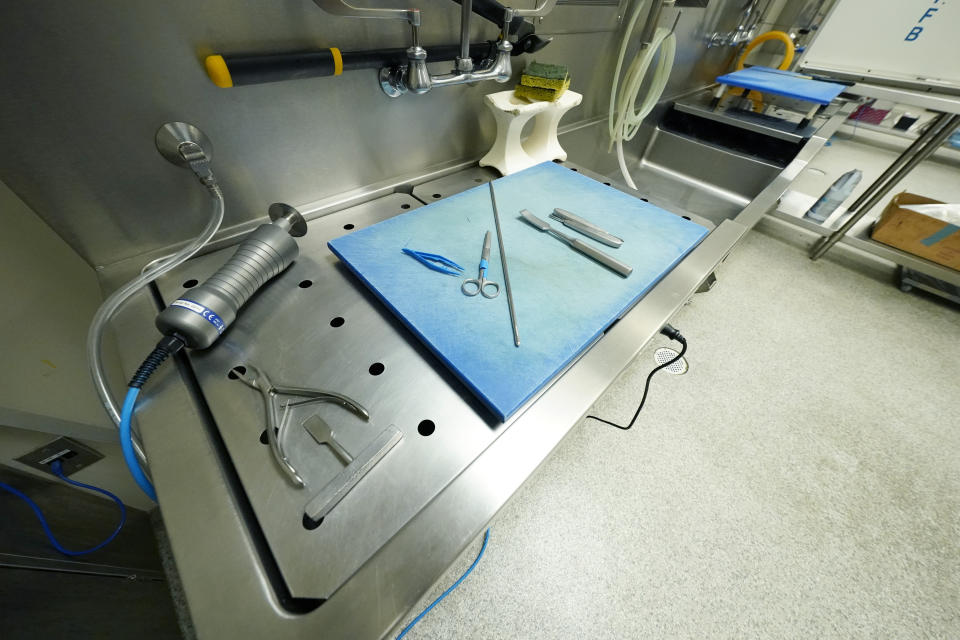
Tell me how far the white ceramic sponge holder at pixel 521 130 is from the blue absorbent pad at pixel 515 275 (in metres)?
0.13

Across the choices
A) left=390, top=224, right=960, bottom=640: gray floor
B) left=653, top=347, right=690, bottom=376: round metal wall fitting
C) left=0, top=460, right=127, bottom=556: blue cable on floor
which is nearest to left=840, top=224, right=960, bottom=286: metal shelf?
left=390, top=224, right=960, bottom=640: gray floor

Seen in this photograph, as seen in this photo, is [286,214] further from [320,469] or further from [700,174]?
[700,174]

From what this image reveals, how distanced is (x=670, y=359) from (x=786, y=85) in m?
1.12

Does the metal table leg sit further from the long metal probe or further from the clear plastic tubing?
the clear plastic tubing

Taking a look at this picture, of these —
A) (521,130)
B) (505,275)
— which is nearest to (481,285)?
(505,275)

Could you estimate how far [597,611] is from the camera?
836mm

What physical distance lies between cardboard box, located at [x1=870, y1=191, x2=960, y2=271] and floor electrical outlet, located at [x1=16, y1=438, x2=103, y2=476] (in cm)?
291

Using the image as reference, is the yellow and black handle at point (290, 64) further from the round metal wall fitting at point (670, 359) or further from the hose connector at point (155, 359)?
the round metal wall fitting at point (670, 359)

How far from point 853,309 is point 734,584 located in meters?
1.51

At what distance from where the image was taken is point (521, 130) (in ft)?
2.81

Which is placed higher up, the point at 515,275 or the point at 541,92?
the point at 541,92

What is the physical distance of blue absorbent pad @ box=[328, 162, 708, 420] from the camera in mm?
445

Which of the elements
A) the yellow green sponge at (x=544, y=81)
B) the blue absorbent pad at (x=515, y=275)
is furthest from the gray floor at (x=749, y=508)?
the yellow green sponge at (x=544, y=81)

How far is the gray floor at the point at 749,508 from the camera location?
841mm
